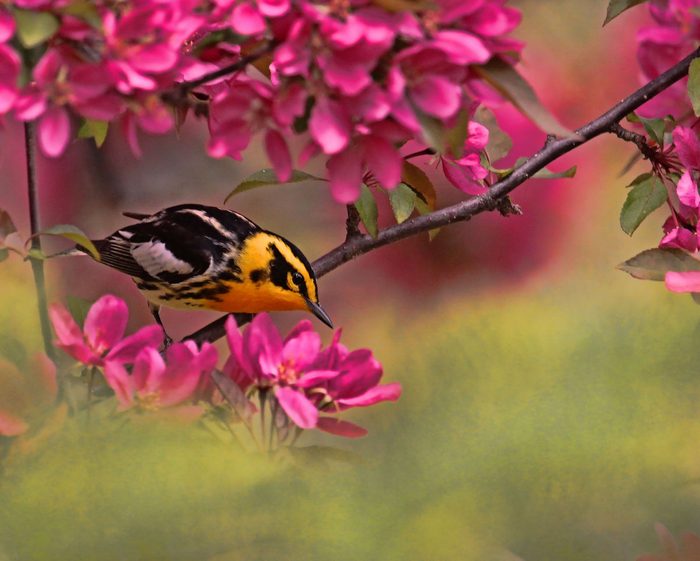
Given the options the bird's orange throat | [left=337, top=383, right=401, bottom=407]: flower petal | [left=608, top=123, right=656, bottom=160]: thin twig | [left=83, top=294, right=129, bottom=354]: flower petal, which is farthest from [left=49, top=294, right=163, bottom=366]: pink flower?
the bird's orange throat

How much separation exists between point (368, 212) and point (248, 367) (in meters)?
0.18

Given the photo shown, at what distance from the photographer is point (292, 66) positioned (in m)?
0.48

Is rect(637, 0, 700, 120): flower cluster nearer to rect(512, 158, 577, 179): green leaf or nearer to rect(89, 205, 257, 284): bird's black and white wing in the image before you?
rect(512, 158, 577, 179): green leaf

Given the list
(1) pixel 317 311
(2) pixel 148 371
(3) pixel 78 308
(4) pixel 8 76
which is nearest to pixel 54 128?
(4) pixel 8 76

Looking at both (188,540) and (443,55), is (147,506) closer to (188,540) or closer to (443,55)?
(188,540)

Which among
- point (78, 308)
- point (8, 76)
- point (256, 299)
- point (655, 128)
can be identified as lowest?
point (256, 299)

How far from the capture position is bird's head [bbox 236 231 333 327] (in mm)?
1045

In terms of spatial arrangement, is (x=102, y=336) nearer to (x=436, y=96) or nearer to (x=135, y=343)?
(x=135, y=343)

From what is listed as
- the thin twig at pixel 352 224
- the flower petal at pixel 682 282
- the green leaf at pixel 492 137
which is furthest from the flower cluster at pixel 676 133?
the thin twig at pixel 352 224

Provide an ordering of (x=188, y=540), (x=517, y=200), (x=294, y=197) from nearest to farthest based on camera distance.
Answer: (x=188, y=540) < (x=517, y=200) < (x=294, y=197)

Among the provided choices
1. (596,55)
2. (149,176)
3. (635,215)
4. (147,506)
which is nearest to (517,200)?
(596,55)

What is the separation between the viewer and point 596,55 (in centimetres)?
171

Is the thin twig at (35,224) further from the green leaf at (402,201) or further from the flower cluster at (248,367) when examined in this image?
the green leaf at (402,201)

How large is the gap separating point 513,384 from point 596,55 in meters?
1.37
